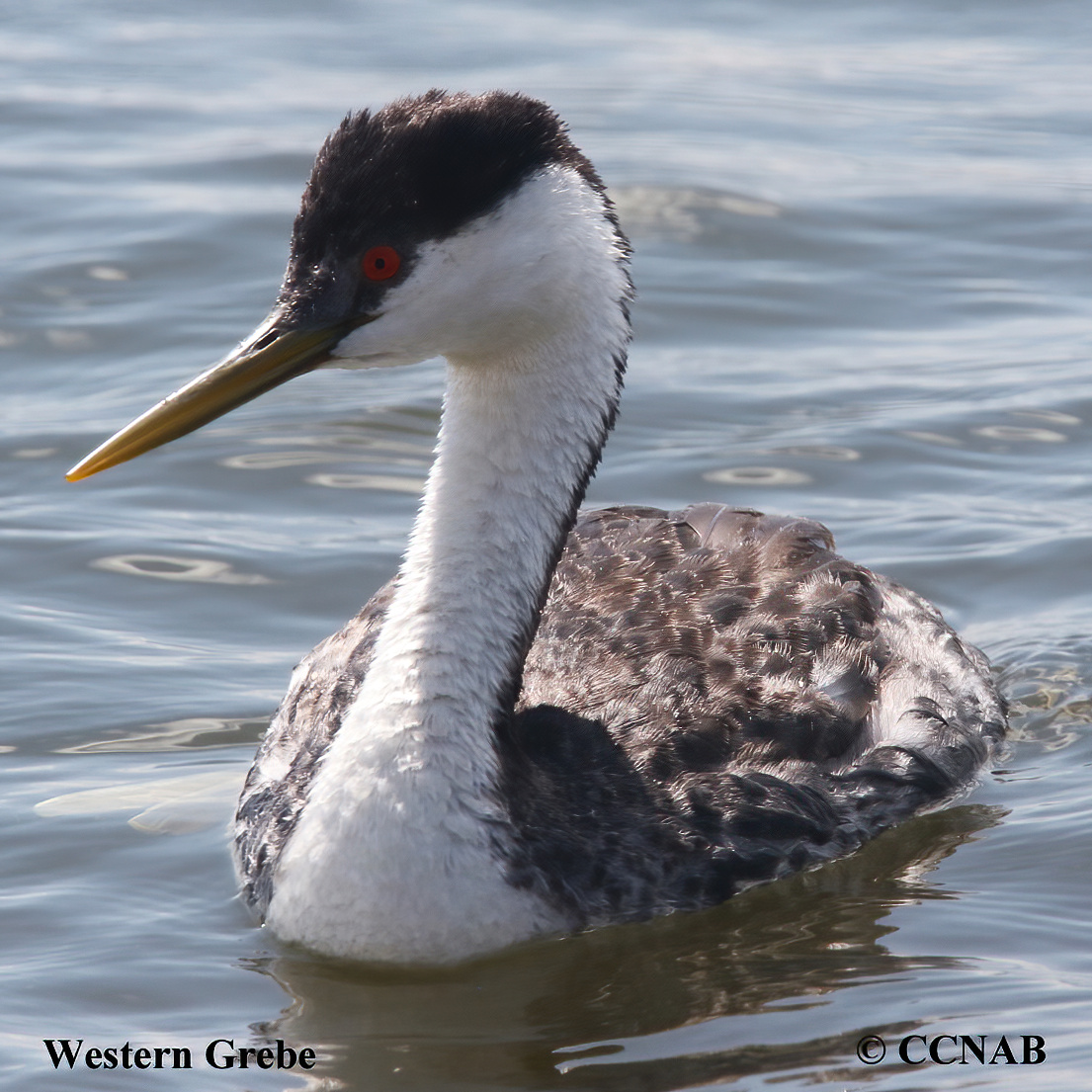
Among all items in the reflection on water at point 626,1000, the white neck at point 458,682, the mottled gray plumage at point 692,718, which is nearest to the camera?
the reflection on water at point 626,1000

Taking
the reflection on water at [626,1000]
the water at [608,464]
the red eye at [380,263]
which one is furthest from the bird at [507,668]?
the water at [608,464]

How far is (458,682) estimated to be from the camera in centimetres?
658

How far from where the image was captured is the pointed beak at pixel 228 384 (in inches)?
252

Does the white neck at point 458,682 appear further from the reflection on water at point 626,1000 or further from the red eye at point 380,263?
the red eye at point 380,263

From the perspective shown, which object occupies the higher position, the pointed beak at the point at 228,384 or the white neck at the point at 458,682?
the pointed beak at the point at 228,384

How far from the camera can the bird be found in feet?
20.8

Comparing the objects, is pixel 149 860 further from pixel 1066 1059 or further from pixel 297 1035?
pixel 1066 1059

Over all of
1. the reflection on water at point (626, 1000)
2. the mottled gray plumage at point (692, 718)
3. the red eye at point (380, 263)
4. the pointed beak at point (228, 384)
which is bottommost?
the reflection on water at point (626, 1000)

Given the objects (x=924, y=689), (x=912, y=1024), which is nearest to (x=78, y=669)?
(x=924, y=689)

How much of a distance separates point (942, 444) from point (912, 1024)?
17.0 feet

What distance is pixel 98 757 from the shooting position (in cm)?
805

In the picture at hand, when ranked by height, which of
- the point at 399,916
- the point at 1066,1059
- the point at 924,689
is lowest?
the point at 1066,1059

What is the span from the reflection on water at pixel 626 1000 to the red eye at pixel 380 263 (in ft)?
6.93

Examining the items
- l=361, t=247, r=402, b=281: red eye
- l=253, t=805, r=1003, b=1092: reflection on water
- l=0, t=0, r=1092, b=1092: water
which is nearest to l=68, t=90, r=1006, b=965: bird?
l=361, t=247, r=402, b=281: red eye
